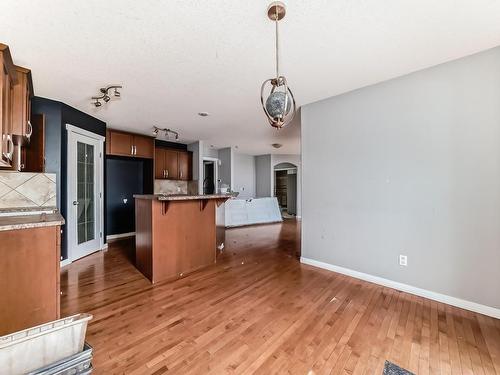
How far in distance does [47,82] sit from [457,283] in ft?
16.4

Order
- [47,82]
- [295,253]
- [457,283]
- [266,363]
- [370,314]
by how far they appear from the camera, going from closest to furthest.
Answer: [266,363], [370,314], [457,283], [47,82], [295,253]

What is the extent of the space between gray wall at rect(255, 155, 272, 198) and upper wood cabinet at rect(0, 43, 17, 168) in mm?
7154

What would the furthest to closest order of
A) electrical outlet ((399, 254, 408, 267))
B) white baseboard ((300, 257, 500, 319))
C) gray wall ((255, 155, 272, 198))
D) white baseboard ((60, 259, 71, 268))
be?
gray wall ((255, 155, 272, 198)) → white baseboard ((60, 259, 71, 268)) → electrical outlet ((399, 254, 408, 267)) → white baseboard ((300, 257, 500, 319))

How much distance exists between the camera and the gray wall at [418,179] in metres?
2.15

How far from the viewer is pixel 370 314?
83.9 inches

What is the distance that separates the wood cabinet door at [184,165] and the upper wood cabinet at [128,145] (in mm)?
986

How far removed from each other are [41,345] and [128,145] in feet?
15.8

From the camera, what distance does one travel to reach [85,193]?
4047 millimetres

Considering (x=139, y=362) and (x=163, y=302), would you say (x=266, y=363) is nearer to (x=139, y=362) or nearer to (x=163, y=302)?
(x=139, y=362)

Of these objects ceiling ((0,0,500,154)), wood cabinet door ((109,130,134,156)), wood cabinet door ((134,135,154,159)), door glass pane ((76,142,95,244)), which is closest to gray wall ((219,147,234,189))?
wood cabinet door ((134,135,154,159))

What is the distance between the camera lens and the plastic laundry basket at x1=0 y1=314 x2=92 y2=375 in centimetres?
85

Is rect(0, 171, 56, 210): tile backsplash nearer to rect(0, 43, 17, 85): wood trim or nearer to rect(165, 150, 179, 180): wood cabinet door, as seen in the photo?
rect(0, 43, 17, 85): wood trim

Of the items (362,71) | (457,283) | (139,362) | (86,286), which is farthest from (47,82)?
(457,283)

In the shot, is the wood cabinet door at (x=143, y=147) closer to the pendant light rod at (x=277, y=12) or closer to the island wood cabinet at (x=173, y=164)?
the island wood cabinet at (x=173, y=164)
